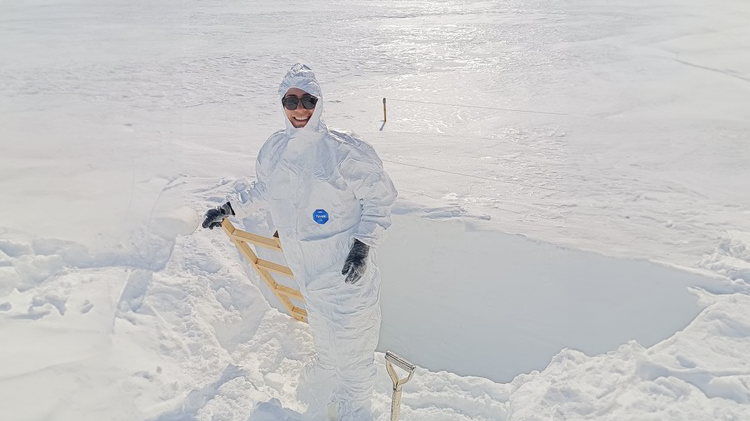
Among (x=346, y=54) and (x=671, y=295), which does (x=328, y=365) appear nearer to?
(x=671, y=295)

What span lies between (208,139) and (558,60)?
26.4 ft

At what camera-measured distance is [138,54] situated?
12.4 m

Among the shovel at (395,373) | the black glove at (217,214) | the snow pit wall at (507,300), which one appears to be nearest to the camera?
the shovel at (395,373)

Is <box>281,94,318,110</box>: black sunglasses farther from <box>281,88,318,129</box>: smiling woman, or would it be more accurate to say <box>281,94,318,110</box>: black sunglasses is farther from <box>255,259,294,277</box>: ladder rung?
<box>255,259,294,277</box>: ladder rung

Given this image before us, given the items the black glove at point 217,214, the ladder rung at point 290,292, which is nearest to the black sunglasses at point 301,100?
the black glove at point 217,214

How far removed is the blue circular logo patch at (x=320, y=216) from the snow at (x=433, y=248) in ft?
3.14

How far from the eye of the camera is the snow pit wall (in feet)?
12.9

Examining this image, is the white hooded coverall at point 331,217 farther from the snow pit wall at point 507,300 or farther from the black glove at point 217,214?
the snow pit wall at point 507,300

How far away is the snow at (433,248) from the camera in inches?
103

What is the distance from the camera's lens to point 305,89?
251 cm

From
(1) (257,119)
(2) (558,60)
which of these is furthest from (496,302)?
(2) (558,60)

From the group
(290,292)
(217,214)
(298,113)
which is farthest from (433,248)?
(298,113)

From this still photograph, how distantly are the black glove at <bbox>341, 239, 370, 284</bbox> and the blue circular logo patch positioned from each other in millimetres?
207

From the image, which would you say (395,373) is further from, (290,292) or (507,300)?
(507,300)
